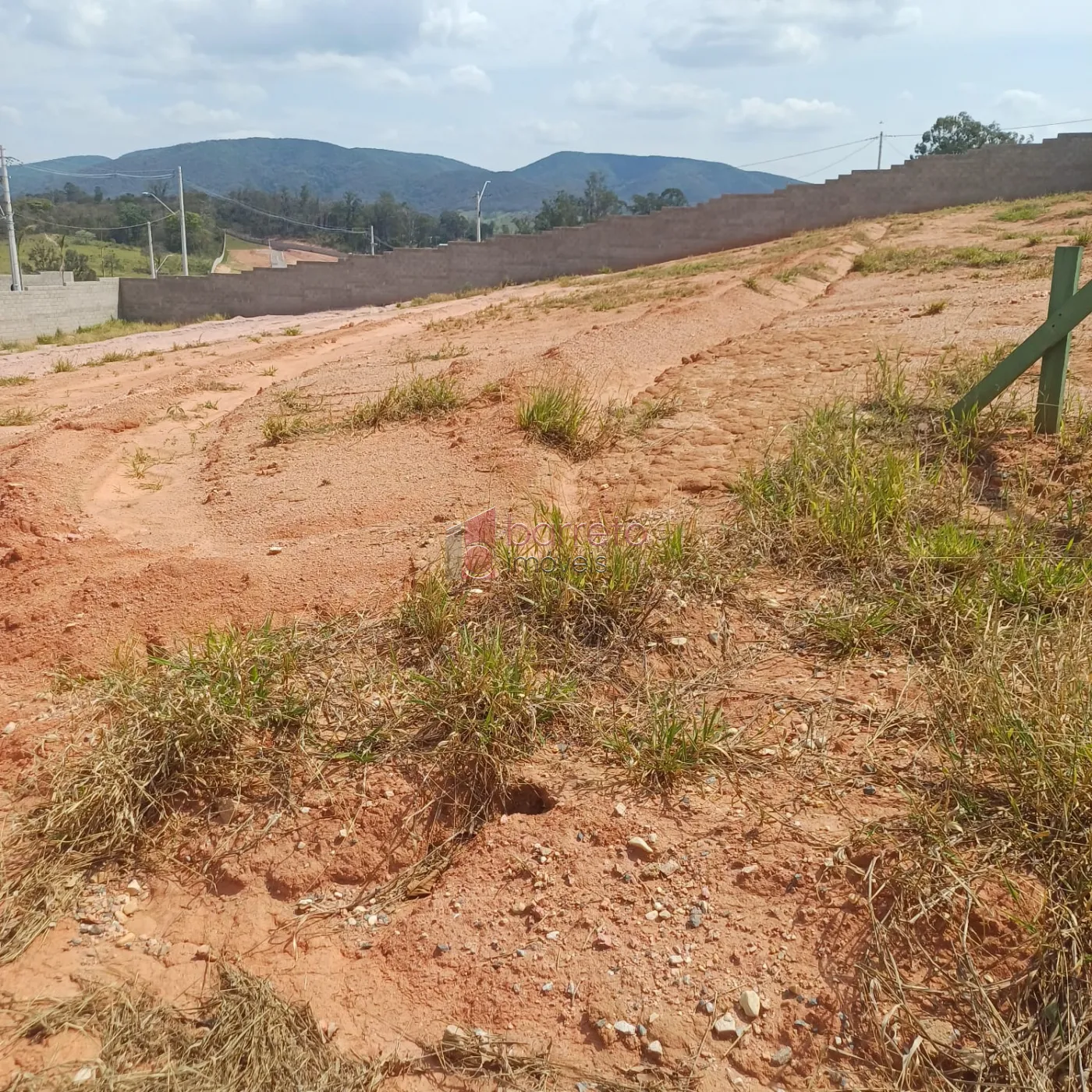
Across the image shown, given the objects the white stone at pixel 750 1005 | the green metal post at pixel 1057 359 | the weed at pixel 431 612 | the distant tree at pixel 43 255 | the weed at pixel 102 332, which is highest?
the distant tree at pixel 43 255

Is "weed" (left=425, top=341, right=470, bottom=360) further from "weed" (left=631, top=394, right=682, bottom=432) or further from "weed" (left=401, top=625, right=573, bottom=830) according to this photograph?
"weed" (left=401, top=625, right=573, bottom=830)

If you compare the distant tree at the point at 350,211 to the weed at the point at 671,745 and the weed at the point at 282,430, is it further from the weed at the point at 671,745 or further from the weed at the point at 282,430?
the weed at the point at 671,745

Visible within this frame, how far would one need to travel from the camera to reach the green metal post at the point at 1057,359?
4.56 meters

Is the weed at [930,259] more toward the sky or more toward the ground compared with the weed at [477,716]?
more toward the sky

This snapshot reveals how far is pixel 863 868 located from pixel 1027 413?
10.8 ft

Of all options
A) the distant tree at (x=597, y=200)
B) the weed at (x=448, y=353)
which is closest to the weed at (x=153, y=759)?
the weed at (x=448, y=353)

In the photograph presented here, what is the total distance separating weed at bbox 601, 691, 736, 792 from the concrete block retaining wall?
26.2m

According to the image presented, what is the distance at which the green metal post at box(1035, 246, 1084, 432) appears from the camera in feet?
15.0

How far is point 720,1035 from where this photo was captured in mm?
2133

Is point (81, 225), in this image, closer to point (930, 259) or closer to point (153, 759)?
point (930, 259)

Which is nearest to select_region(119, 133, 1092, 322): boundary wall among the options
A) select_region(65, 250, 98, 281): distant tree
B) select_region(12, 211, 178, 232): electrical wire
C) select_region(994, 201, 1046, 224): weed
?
select_region(994, 201, 1046, 224): weed

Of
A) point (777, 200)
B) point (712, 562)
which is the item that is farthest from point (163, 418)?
point (777, 200)

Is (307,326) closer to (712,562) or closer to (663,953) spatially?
(712,562)

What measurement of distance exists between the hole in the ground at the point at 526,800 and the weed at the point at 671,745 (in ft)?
0.85
